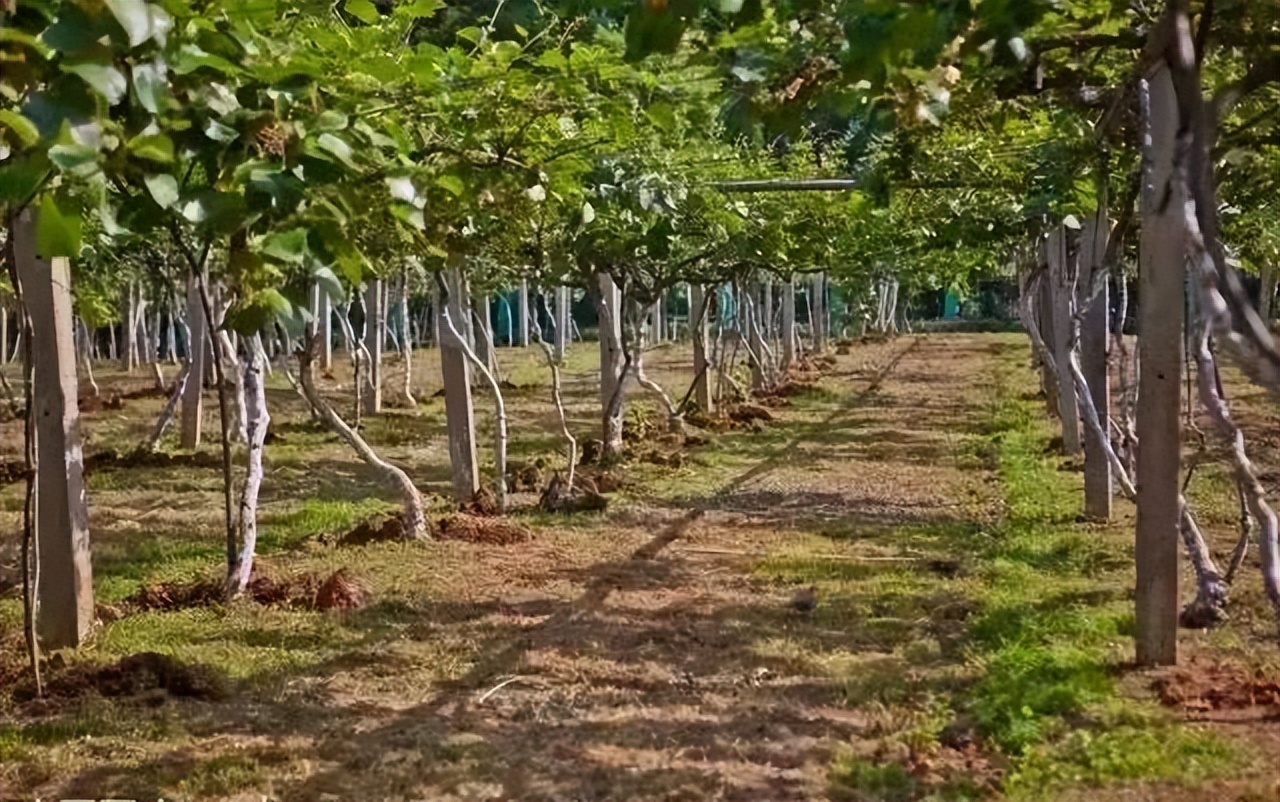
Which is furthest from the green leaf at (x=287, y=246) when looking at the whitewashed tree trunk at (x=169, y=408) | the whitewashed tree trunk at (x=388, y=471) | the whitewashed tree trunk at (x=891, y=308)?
the whitewashed tree trunk at (x=891, y=308)

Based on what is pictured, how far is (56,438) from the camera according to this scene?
577 centimetres

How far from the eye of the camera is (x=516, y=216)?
7688 millimetres

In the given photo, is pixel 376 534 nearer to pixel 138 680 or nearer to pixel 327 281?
pixel 138 680

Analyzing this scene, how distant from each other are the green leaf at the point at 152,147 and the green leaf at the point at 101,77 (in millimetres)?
171

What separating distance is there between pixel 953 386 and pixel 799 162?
13.6 m

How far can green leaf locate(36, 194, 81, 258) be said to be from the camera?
1.94m

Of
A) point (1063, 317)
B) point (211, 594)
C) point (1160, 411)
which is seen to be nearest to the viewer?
point (1160, 411)

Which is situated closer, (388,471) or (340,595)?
(340,595)

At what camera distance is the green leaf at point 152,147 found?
2.05 meters

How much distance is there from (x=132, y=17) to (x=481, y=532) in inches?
276

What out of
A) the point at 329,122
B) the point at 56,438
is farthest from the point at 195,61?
the point at 56,438

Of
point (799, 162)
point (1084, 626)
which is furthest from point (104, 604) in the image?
point (799, 162)

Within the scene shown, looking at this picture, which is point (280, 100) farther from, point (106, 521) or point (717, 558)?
point (106, 521)

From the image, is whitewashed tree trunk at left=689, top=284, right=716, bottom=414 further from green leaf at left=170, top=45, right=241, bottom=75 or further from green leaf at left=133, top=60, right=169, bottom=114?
green leaf at left=133, top=60, right=169, bottom=114
